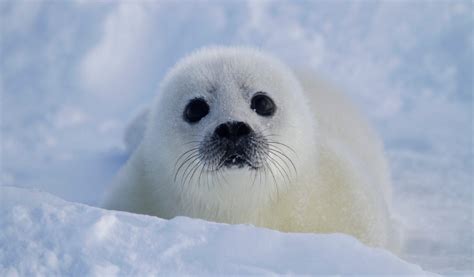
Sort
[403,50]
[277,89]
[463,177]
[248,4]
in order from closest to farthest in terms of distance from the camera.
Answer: [277,89]
[463,177]
[403,50]
[248,4]

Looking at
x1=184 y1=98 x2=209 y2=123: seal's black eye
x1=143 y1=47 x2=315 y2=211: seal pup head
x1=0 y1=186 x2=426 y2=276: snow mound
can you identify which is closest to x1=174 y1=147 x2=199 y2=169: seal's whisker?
x1=143 y1=47 x2=315 y2=211: seal pup head

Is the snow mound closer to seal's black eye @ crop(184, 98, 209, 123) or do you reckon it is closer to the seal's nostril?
the seal's nostril

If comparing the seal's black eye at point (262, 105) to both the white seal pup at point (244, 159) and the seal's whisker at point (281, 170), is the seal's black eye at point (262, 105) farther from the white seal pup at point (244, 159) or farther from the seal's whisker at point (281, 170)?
the seal's whisker at point (281, 170)

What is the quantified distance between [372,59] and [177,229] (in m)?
5.80

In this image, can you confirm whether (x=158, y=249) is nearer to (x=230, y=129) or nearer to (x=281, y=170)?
(x=230, y=129)

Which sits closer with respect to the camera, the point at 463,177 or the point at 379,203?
the point at 379,203

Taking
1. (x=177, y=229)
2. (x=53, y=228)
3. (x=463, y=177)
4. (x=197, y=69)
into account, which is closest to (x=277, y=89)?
(x=197, y=69)

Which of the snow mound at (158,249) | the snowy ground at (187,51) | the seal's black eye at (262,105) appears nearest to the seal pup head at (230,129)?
the seal's black eye at (262,105)

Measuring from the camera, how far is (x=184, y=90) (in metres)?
3.26

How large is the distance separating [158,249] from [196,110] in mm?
1045

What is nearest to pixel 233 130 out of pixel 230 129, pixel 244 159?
pixel 230 129

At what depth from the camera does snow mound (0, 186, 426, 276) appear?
2.14 m

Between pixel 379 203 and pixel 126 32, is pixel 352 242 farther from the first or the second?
pixel 126 32

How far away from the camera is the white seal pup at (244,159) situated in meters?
3.01
